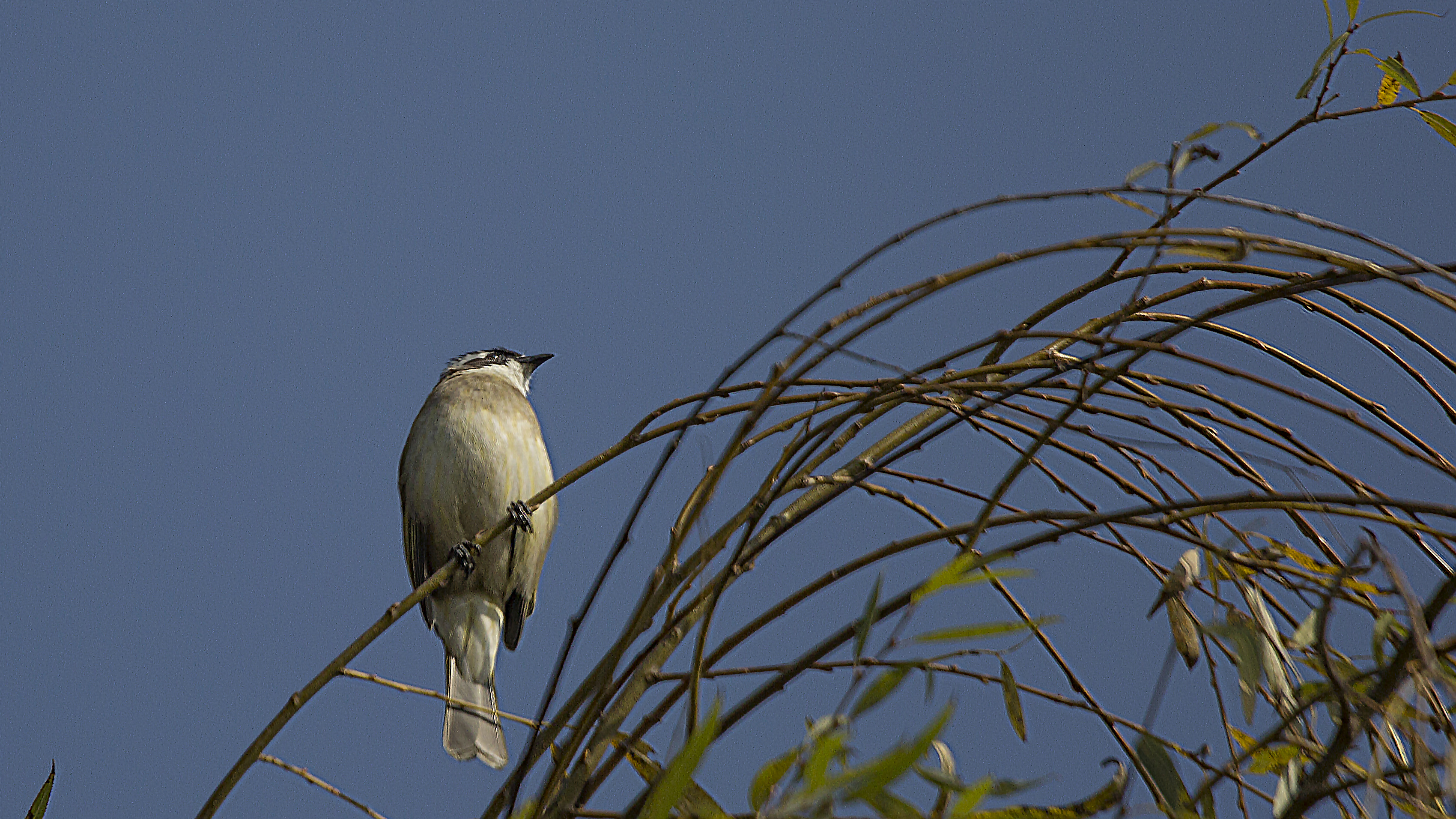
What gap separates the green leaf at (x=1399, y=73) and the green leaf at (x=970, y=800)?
44.7 inches

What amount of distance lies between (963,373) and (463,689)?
3.52m

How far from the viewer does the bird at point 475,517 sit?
4.50 m

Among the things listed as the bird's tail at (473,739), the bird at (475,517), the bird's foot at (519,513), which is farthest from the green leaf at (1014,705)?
the bird at (475,517)

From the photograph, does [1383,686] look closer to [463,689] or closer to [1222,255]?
[1222,255]

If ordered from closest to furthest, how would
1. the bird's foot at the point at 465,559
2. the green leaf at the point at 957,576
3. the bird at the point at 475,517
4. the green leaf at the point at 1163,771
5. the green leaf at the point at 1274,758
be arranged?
the green leaf at the point at 957,576 < the green leaf at the point at 1163,771 < the green leaf at the point at 1274,758 < the bird's foot at the point at 465,559 < the bird at the point at 475,517

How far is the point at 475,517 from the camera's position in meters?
4.48

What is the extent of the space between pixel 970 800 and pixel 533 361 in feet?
15.2

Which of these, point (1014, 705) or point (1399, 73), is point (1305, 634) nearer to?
point (1014, 705)

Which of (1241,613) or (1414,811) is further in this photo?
(1241,613)

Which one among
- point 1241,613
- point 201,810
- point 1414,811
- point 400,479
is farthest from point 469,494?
point 1414,811

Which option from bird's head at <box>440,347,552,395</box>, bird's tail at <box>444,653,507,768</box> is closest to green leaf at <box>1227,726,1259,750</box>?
bird's tail at <box>444,653,507,768</box>

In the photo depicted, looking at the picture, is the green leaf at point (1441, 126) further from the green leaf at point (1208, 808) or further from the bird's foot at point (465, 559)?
the bird's foot at point (465, 559)

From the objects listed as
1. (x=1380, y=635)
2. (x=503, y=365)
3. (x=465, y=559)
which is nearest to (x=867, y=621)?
(x=1380, y=635)

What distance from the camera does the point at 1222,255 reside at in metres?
1.58
